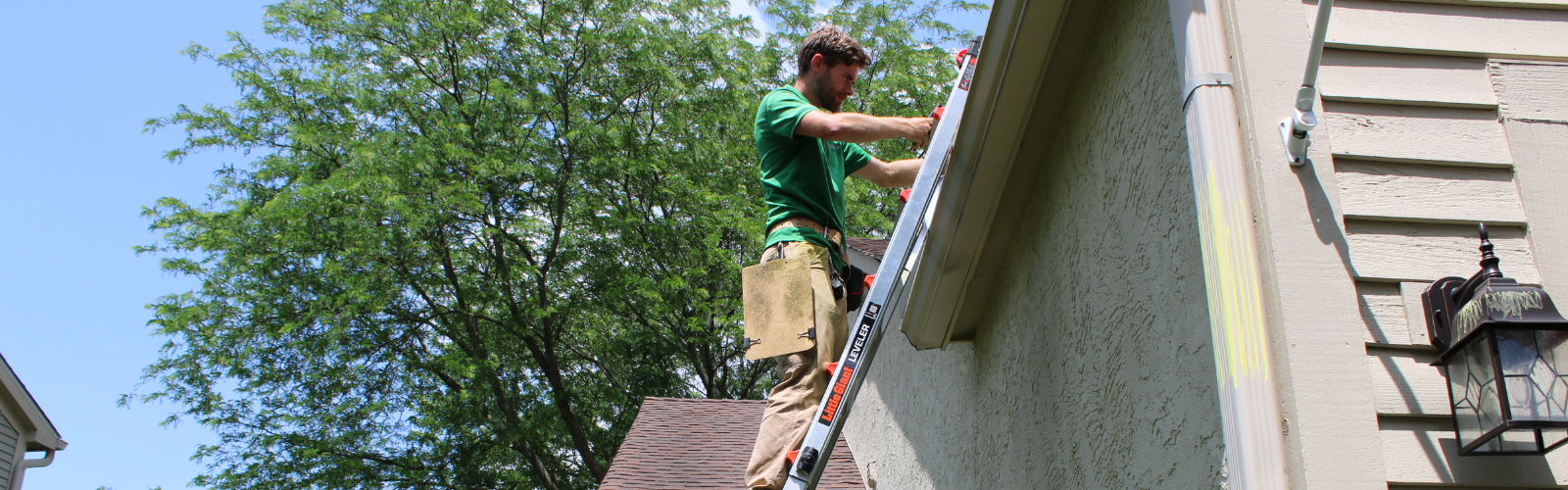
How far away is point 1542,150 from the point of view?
2.16 metres

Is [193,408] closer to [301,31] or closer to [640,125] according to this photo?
[301,31]

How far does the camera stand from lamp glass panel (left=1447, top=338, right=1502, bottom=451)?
1722 millimetres

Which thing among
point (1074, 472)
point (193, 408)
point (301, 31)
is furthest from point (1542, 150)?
point (301, 31)

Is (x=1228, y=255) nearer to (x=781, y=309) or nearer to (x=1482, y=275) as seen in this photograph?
(x=1482, y=275)

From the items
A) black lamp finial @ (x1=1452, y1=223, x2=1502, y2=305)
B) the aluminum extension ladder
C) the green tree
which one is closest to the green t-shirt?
the aluminum extension ladder

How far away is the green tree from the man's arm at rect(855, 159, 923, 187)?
10973 millimetres

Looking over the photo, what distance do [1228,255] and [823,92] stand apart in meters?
2.35

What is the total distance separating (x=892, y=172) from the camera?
4.39 meters

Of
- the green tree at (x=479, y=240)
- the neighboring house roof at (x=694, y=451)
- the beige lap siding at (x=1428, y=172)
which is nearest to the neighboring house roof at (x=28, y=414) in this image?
the green tree at (x=479, y=240)

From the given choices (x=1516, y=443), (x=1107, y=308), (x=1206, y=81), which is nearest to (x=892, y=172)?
(x=1107, y=308)

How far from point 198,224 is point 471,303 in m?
4.45

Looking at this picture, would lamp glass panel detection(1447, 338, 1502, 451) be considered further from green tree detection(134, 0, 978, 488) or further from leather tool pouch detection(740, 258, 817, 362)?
green tree detection(134, 0, 978, 488)

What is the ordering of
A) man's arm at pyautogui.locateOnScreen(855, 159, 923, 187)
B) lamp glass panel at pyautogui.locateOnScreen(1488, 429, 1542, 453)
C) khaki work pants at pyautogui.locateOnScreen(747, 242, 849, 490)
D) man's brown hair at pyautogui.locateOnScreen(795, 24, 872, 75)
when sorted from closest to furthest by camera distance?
lamp glass panel at pyautogui.locateOnScreen(1488, 429, 1542, 453) < khaki work pants at pyautogui.locateOnScreen(747, 242, 849, 490) < man's brown hair at pyautogui.locateOnScreen(795, 24, 872, 75) < man's arm at pyautogui.locateOnScreen(855, 159, 923, 187)

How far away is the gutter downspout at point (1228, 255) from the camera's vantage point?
5.81 ft
